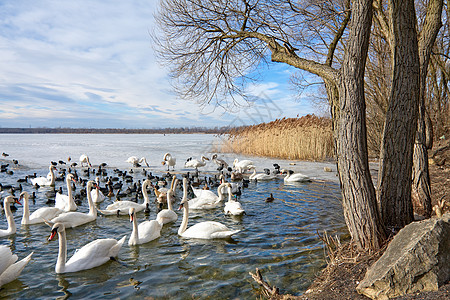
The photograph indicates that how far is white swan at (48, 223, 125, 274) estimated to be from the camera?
512 cm

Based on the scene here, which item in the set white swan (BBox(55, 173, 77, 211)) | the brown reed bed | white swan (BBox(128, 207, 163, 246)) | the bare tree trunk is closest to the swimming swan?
white swan (BBox(128, 207, 163, 246))

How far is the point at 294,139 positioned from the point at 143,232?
14.9 meters

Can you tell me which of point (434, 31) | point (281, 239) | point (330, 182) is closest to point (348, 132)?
point (281, 239)

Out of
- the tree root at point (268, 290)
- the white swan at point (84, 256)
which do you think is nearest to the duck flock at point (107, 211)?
the white swan at point (84, 256)

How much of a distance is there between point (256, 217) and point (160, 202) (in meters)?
3.16

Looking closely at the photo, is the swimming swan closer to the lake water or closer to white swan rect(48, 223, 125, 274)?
the lake water

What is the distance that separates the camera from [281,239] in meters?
6.32

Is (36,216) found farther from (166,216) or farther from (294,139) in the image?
(294,139)

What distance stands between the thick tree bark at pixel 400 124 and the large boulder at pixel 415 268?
112 cm

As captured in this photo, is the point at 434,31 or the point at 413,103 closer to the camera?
the point at 413,103

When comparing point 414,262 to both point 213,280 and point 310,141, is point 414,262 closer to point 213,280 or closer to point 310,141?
point 213,280

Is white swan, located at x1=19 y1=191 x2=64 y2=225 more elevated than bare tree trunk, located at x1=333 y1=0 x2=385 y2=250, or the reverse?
bare tree trunk, located at x1=333 y1=0 x2=385 y2=250

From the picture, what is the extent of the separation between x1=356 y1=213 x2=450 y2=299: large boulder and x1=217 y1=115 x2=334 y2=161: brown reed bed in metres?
15.8

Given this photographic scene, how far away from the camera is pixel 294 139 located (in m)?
19.9
